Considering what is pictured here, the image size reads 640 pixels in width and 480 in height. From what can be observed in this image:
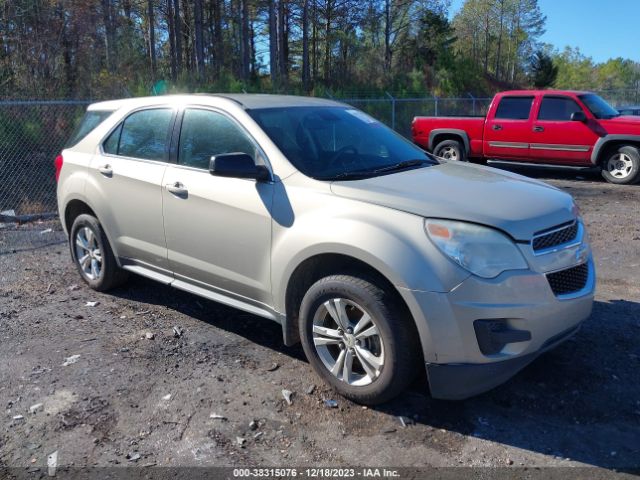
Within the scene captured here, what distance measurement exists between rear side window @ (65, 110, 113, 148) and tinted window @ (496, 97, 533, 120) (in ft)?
30.0

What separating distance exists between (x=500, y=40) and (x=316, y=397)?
6565 centimetres

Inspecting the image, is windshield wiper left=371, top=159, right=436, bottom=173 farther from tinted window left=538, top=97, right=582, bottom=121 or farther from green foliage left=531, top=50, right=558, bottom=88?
green foliage left=531, top=50, right=558, bottom=88

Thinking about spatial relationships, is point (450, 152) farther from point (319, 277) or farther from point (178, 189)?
point (319, 277)

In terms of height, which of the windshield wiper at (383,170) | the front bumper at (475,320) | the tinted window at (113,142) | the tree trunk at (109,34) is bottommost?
the front bumper at (475,320)

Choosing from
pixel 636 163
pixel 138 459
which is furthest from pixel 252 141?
pixel 636 163

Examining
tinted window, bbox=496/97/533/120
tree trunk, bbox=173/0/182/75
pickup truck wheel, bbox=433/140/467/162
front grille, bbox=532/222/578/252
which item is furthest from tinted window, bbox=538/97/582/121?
tree trunk, bbox=173/0/182/75

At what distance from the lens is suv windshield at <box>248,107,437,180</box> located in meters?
3.94

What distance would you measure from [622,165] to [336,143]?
8.95m

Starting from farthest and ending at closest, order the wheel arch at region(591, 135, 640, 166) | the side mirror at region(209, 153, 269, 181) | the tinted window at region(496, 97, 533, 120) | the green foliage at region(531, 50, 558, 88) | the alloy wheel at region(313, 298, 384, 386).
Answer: the green foliage at region(531, 50, 558, 88), the tinted window at region(496, 97, 533, 120), the wheel arch at region(591, 135, 640, 166), the side mirror at region(209, 153, 269, 181), the alloy wheel at region(313, 298, 384, 386)

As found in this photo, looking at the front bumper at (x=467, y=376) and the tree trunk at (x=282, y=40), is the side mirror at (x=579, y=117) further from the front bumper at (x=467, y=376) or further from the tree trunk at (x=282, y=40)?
the tree trunk at (x=282, y=40)

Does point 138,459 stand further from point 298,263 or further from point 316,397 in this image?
point 298,263

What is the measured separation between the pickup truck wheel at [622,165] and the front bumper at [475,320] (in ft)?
30.0

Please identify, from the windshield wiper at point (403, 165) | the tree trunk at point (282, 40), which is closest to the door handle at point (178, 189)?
the windshield wiper at point (403, 165)

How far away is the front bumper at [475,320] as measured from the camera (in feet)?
9.86
